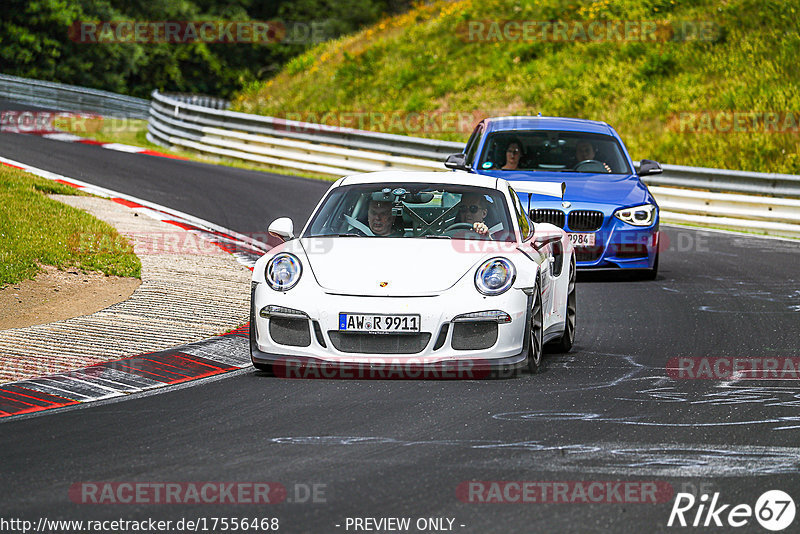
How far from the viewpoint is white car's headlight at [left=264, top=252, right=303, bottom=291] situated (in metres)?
8.00

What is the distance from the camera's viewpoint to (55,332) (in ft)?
31.2

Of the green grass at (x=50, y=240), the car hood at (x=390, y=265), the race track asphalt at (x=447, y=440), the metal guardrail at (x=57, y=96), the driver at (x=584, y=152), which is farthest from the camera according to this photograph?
the metal guardrail at (x=57, y=96)

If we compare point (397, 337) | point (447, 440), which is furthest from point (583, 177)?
point (447, 440)

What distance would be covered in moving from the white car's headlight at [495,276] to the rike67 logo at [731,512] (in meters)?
2.71

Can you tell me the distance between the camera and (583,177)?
1376 centimetres

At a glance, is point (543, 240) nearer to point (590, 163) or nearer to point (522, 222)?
point (522, 222)

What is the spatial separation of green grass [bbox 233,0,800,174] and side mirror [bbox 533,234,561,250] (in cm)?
1559

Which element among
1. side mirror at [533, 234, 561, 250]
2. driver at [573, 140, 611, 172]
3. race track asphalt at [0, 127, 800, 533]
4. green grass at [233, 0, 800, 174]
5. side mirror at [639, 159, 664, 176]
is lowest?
race track asphalt at [0, 127, 800, 533]

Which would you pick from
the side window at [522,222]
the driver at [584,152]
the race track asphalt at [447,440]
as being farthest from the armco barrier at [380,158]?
the side window at [522,222]

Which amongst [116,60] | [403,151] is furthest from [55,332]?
[116,60]

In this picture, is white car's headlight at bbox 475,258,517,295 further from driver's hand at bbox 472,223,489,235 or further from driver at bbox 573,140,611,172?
driver at bbox 573,140,611,172

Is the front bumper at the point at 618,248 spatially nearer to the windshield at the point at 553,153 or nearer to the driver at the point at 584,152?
the windshield at the point at 553,153

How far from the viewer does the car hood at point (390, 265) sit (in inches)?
309

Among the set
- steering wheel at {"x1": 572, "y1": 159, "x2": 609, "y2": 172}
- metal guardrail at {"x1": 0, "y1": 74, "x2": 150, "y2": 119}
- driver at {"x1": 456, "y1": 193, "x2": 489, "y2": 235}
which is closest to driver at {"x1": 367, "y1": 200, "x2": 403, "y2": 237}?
driver at {"x1": 456, "y1": 193, "x2": 489, "y2": 235}
